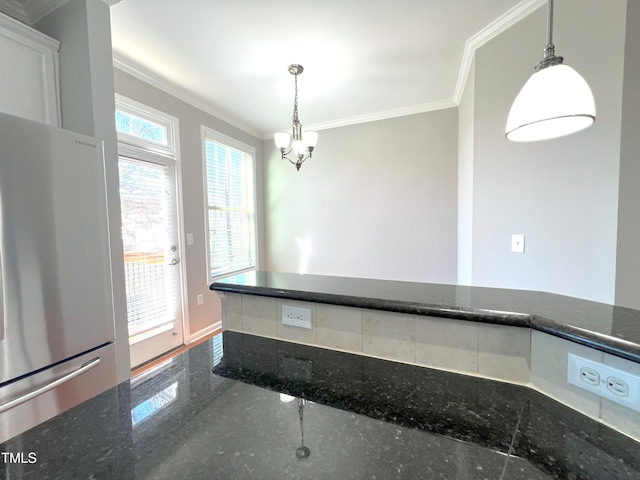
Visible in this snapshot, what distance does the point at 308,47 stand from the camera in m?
2.10

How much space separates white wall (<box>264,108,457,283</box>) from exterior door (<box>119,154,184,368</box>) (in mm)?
1534

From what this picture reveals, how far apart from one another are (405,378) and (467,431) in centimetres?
21

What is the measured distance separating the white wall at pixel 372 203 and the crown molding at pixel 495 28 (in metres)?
0.85

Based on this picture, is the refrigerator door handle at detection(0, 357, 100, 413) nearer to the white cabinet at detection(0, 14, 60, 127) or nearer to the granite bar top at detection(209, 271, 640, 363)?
the granite bar top at detection(209, 271, 640, 363)


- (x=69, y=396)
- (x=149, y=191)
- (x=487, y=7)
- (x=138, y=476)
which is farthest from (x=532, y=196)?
(x=149, y=191)

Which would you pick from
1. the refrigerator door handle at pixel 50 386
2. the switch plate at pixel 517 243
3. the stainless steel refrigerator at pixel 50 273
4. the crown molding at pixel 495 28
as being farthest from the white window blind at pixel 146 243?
the switch plate at pixel 517 243

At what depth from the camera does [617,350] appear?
520 mm

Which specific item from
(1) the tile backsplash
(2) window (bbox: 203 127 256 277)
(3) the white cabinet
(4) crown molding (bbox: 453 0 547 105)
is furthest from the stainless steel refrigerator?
(4) crown molding (bbox: 453 0 547 105)

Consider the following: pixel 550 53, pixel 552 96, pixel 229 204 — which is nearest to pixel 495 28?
pixel 550 53

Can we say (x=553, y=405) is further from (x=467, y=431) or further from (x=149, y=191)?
(x=149, y=191)

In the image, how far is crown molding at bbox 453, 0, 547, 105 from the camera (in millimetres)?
1663

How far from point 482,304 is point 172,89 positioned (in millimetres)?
3111

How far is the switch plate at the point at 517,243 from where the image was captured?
1780 mm

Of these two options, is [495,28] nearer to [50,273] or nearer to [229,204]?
[50,273]
